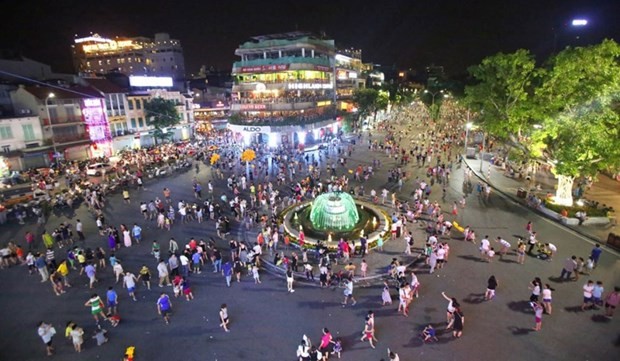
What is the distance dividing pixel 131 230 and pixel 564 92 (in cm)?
2852

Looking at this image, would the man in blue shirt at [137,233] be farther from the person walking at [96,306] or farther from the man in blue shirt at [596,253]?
the man in blue shirt at [596,253]

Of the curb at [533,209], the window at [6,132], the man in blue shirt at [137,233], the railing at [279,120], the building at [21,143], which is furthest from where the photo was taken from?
the railing at [279,120]

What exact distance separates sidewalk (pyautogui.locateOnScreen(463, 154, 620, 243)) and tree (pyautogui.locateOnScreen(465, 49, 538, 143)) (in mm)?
4419

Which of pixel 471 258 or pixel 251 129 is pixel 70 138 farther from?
pixel 471 258

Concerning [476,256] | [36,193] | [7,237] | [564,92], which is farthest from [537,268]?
[36,193]

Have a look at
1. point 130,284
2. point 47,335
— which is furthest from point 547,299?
point 47,335

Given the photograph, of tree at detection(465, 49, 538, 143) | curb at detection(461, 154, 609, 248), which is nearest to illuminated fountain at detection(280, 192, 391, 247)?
curb at detection(461, 154, 609, 248)

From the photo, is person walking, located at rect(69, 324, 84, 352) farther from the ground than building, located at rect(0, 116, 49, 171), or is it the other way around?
building, located at rect(0, 116, 49, 171)

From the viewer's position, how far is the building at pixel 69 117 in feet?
127

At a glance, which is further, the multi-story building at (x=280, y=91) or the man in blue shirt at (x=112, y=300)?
the multi-story building at (x=280, y=91)

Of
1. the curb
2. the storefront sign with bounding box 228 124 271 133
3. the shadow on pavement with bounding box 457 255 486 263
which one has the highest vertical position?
the storefront sign with bounding box 228 124 271 133

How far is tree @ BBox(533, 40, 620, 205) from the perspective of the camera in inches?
757

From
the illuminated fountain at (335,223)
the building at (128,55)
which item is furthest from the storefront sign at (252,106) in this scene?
the building at (128,55)

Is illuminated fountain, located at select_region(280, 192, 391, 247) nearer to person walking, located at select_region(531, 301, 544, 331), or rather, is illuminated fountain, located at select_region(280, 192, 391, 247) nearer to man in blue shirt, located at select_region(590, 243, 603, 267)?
person walking, located at select_region(531, 301, 544, 331)
